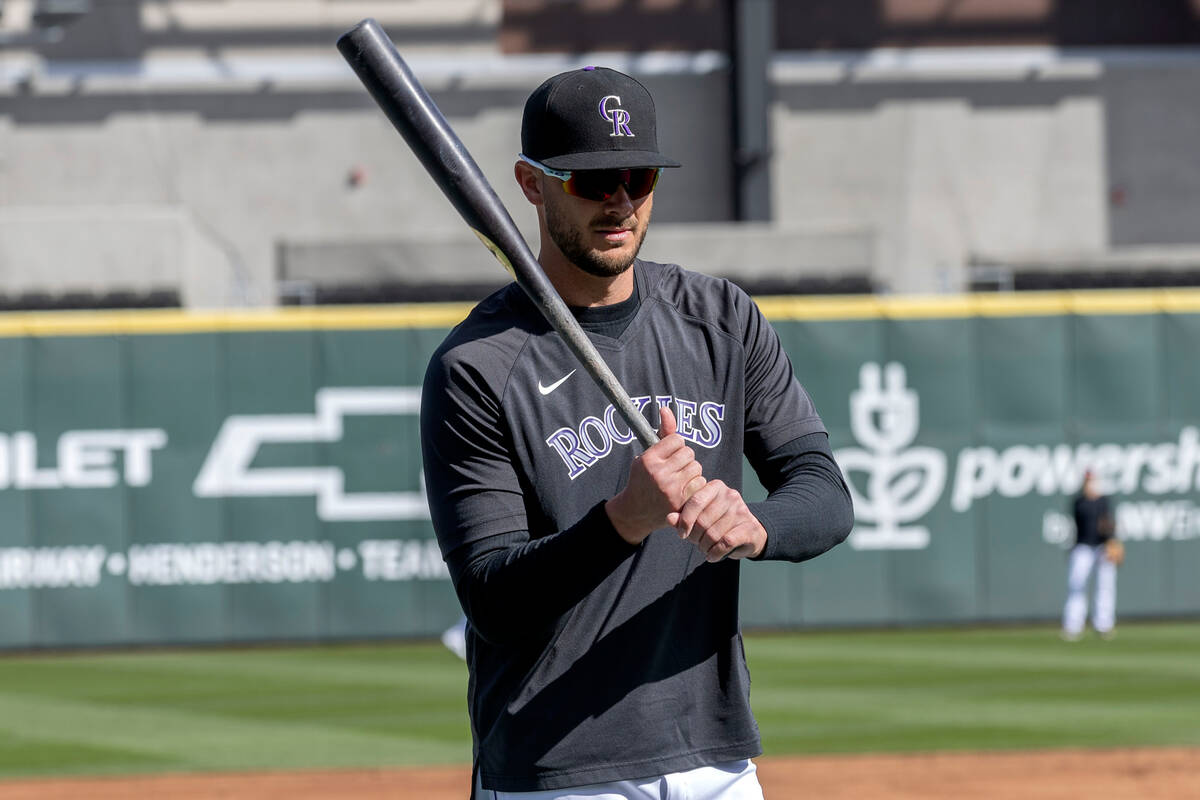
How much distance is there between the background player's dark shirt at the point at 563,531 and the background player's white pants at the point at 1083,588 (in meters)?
13.7

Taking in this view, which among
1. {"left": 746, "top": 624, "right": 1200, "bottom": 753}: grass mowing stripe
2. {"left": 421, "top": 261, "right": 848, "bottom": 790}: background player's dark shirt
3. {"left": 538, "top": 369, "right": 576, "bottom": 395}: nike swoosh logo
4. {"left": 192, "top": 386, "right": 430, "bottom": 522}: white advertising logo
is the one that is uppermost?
{"left": 538, "top": 369, "right": 576, "bottom": 395}: nike swoosh logo

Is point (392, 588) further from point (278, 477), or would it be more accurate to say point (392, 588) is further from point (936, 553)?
point (936, 553)

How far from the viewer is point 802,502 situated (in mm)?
2900

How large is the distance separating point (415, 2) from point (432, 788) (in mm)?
18172

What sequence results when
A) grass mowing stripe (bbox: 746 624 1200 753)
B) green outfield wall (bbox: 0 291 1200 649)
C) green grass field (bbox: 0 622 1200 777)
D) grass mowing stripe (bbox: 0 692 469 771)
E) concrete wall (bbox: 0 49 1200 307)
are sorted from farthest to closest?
concrete wall (bbox: 0 49 1200 307)
green outfield wall (bbox: 0 291 1200 649)
grass mowing stripe (bbox: 746 624 1200 753)
green grass field (bbox: 0 622 1200 777)
grass mowing stripe (bbox: 0 692 469 771)

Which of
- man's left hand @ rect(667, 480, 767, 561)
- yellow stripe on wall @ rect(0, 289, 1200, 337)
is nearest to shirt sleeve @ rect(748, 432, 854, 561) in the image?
man's left hand @ rect(667, 480, 767, 561)

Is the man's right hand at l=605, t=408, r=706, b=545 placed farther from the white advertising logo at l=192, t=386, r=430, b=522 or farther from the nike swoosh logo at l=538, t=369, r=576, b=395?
the white advertising logo at l=192, t=386, r=430, b=522

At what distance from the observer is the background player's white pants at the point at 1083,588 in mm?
15883

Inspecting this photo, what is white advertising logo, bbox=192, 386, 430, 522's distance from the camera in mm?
16922

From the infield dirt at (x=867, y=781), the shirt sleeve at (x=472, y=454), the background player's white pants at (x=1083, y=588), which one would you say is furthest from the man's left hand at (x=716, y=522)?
the background player's white pants at (x=1083, y=588)

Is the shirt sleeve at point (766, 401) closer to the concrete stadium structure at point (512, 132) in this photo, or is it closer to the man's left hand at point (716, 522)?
the man's left hand at point (716, 522)

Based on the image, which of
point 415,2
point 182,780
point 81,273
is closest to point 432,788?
point 182,780

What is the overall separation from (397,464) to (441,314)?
5.43 feet

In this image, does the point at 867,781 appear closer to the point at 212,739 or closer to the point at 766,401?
the point at 212,739
